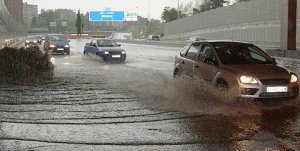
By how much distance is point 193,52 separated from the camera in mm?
11336

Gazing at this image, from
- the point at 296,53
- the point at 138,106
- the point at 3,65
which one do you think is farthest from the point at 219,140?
the point at 296,53

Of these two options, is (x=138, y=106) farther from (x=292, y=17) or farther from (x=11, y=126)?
(x=292, y=17)

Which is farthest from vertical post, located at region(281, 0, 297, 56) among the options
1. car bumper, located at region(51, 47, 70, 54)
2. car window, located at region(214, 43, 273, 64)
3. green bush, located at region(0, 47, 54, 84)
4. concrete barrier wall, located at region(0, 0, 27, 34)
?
concrete barrier wall, located at region(0, 0, 27, 34)

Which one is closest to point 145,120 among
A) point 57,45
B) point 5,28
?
point 57,45

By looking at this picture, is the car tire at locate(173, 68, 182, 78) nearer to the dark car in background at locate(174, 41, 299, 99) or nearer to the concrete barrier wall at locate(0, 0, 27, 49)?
the dark car in background at locate(174, 41, 299, 99)

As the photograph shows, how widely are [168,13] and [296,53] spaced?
93.7 m

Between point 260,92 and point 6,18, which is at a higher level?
point 6,18

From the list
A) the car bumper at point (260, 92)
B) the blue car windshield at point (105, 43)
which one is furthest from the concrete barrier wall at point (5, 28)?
the car bumper at point (260, 92)

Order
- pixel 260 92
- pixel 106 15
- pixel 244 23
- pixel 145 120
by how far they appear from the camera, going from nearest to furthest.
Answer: pixel 145 120 < pixel 260 92 < pixel 244 23 < pixel 106 15

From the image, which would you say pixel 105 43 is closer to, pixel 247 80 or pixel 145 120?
pixel 247 80

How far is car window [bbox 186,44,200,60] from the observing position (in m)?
11.1

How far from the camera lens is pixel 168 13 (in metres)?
120

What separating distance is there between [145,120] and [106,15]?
8240cm

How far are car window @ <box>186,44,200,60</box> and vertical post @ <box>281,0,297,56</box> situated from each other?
19774 mm
